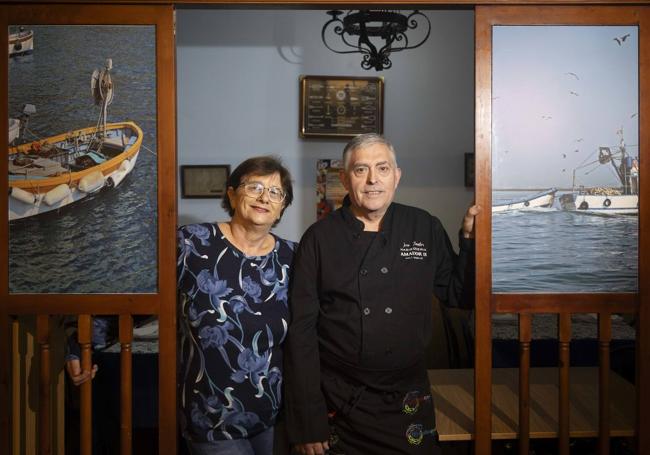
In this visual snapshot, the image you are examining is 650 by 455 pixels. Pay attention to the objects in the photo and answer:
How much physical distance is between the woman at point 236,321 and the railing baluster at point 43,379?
46 cm

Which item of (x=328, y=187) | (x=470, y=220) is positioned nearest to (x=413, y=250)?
(x=470, y=220)

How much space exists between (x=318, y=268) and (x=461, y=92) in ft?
9.02

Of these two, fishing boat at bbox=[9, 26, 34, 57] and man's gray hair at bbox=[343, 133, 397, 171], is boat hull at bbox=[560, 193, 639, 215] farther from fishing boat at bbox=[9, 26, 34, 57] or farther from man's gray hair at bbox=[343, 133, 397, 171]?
fishing boat at bbox=[9, 26, 34, 57]

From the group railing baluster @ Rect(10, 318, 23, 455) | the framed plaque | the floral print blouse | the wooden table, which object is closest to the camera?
the floral print blouse

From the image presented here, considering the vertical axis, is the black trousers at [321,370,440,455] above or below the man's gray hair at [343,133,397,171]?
below

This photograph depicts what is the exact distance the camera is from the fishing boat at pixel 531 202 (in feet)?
7.20

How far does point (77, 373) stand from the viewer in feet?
7.22

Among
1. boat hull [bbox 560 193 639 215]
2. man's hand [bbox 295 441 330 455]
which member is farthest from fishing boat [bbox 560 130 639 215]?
man's hand [bbox 295 441 330 455]

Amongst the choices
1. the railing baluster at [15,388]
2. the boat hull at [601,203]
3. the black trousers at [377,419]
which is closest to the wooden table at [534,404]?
the black trousers at [377,419]

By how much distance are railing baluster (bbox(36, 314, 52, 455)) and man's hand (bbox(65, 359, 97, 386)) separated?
0.08 m

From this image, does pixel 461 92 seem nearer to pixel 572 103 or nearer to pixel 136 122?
pixel 572 103

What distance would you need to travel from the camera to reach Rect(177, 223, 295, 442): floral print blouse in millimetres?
2059

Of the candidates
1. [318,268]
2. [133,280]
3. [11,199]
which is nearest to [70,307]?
[133,280]

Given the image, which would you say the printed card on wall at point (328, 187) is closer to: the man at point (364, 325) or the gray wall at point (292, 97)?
the gray wall at point (292, 97)
